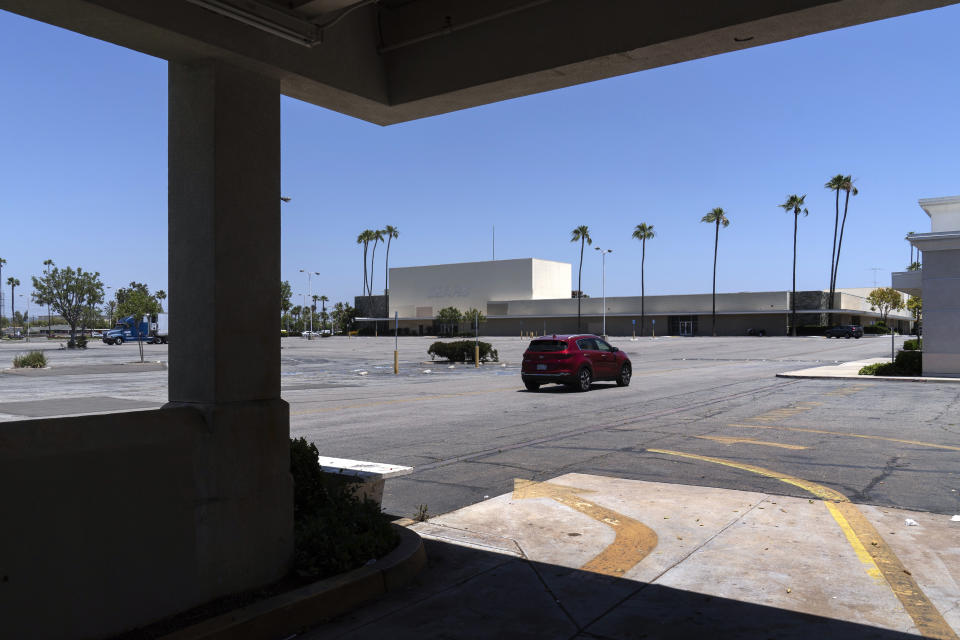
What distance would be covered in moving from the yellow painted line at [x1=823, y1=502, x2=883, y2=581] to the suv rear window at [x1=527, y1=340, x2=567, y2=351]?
13743mm

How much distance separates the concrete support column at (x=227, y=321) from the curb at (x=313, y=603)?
33 centimetres

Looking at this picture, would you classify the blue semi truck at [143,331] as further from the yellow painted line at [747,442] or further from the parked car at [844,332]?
the parked car at [844,332]

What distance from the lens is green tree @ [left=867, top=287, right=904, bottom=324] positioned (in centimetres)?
9844

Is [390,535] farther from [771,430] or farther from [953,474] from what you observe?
[771,430]

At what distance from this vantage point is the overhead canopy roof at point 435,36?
4.47m

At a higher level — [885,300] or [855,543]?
[885,300]

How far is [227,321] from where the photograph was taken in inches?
189

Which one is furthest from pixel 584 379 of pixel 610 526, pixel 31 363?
pixel 31 363

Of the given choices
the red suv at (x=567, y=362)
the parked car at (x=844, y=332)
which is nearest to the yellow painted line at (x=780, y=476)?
the red suv at (x=567, y=362)

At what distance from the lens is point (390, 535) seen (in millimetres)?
5812

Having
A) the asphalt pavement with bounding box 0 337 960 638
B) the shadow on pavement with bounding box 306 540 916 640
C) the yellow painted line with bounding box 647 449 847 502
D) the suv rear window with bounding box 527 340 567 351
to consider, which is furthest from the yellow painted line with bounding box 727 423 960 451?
the shadow on pavement with bounding box 306 540 916 640

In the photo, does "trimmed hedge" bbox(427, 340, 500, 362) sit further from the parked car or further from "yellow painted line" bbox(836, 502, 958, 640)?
the parked car

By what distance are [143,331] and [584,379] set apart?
65091mm

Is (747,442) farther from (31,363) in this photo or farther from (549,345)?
(31,363)
